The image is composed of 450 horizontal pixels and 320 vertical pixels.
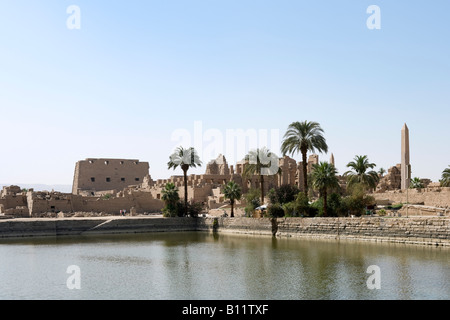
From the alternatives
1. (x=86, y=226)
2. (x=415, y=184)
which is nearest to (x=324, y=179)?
(x=86, y=226)

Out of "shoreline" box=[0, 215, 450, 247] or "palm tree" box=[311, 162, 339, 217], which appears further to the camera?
"palm tree" box=[311, 162, 339, 217]

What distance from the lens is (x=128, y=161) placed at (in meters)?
87.9

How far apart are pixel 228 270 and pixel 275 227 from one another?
55.0 feet

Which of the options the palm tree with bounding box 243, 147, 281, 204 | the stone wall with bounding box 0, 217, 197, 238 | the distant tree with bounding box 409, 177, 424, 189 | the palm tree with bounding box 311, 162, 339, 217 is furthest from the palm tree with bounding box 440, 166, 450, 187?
the stone wall with bounding box 0, 217, 197, 238

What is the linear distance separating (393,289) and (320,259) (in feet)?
25.1

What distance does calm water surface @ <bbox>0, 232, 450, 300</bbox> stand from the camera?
18.4 meters

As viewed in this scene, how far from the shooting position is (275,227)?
39562 mm

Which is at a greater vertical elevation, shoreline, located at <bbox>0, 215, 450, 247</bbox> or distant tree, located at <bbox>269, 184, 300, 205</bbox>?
distant tree, located at <bbox>269, 184, 300, 205</bbox>

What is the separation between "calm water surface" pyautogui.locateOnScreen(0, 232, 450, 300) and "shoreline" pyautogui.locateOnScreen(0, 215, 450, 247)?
1.16 m

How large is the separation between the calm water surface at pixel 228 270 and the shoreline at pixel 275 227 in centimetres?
116

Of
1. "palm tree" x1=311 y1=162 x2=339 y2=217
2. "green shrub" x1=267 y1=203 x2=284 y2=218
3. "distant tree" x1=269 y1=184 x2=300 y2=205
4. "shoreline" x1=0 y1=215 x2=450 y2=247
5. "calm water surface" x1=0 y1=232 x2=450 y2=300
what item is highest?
"palm tree" x1=311 y1=162 x2=339 y2=217

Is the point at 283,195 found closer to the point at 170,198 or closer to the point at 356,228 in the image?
the point at 356,228

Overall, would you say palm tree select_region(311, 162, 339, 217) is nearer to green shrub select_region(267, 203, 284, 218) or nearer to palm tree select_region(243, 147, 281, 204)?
green shrub select_region(267, 203, 284, 218)
